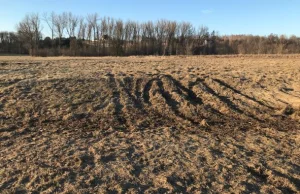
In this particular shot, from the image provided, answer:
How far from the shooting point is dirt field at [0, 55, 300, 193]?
153 inches

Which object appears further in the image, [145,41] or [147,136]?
[145,41]

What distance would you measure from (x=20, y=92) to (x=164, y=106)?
14.2ft

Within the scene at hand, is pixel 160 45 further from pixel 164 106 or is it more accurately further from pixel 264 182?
pixel 264 182

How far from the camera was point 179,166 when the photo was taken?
4.30 meters

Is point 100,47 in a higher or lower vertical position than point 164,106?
higher

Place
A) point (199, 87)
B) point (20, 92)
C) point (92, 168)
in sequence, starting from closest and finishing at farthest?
point (92, 168) < point (20, 92) < point (199, 87)

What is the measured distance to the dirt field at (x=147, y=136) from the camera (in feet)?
12.7

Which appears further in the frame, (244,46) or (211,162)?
(244,46)

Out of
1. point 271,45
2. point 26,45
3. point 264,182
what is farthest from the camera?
point 26,45

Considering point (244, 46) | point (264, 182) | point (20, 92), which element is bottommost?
point (264, 182)

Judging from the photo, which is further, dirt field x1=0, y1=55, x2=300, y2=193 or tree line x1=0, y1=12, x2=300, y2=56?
tree line x1=0, y1=12, x2=300, y2=56

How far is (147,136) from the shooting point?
561cm

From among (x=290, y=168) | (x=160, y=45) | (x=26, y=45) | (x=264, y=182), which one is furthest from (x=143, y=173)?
(x=26, y=45)

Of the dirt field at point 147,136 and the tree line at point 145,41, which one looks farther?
the tree line at point 145,41
